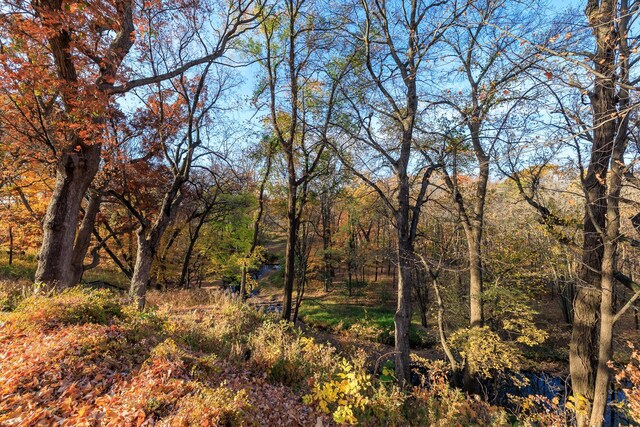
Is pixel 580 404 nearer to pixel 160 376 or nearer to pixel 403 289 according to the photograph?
pixel 403 289

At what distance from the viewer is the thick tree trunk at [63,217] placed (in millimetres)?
5723

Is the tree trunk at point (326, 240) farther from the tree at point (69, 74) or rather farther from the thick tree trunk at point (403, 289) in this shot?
the tree at point (69, 74)

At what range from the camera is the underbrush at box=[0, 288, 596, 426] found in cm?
278

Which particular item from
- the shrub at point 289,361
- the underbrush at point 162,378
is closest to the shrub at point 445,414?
the underbrush at point 162,378

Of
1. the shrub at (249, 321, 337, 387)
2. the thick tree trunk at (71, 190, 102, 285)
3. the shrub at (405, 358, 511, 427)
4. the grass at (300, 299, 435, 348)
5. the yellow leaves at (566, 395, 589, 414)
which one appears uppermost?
the thick tree trunk at (71, 190, 102, 285)

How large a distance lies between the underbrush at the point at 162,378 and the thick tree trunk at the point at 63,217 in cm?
114

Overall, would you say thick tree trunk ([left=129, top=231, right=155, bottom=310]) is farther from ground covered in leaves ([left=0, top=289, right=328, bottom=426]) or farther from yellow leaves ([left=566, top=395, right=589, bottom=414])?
yellow leaves ([left=566, top=395, right=589, bottom=414])

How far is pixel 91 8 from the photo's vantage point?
539 cm

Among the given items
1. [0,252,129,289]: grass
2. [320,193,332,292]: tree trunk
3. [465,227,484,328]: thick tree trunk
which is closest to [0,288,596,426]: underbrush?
[465,227,484,328]: thick tree trunk

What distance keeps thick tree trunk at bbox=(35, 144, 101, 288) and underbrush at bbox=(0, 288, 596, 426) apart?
114 centimetres

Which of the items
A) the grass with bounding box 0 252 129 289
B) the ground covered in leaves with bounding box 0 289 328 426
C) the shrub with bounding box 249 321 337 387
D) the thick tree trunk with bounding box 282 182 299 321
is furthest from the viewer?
the grass with bounding box 0 252 129 289

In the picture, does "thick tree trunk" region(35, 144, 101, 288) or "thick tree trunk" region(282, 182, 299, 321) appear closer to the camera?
"thick tree trunk" region(35, 144, 101, 288)

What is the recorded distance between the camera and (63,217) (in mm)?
5832

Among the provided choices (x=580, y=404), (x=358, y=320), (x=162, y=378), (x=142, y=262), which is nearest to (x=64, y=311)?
(x=162, y=378)
